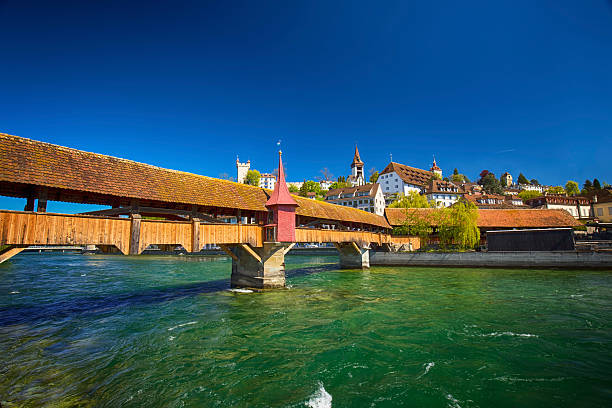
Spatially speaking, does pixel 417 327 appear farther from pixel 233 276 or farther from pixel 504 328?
pixel 233 276

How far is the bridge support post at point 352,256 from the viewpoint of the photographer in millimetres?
29359

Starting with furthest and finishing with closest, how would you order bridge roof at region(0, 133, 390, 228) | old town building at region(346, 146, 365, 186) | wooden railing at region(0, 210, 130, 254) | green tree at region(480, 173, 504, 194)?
old town building at region(346, 146, 365, 186) → green tree at region(480, 173, 504, 194) → bridge roof at region(0, 133, 390, 228) → wooden railing at region(0, 210, 130, 254)

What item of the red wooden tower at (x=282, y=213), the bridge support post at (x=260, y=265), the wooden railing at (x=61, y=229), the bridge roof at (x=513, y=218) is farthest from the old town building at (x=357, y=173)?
the wooden railing at (x=61, y=229)

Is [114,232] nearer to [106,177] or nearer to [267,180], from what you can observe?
[106,177]

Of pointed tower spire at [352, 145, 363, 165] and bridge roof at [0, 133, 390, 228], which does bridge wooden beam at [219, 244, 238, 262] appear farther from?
pointed tower spire at [352, 145, 363, 165]

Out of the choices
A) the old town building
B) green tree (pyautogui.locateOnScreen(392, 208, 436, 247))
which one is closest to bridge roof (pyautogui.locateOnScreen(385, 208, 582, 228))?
green tree (pyautogui.locateOnScreen(392, 208, 436, 247))

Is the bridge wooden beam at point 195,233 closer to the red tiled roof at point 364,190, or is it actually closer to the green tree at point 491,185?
the red tiled roof at point 364,190

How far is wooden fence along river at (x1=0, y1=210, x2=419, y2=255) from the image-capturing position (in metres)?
8.59

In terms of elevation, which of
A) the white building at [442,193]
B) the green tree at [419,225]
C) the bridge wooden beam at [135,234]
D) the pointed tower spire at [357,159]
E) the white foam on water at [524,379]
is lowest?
the white foam on water at [524,379]

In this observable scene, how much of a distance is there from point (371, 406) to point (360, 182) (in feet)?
314

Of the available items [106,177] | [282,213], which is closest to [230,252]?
[282,213]

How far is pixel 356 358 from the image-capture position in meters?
7.17

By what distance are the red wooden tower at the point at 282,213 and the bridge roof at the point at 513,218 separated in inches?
949

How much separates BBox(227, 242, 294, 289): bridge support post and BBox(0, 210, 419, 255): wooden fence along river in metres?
0.73
